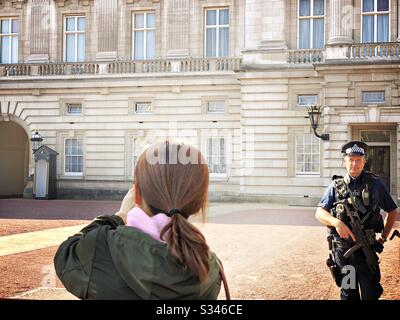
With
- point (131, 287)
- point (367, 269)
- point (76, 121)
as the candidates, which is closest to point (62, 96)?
point (76, 121)

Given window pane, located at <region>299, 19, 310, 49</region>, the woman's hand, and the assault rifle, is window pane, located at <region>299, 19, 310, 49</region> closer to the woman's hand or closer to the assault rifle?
the assault rifle

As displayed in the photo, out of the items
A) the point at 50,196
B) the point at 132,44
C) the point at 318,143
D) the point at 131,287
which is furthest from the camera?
the point at 132,44

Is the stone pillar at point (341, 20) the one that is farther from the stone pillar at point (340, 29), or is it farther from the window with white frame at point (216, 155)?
the window with white frame at point (216, 155)

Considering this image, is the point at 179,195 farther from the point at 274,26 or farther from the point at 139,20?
the point at 139,20

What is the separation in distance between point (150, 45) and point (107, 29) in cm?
167

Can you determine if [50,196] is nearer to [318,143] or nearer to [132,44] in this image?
[132,44]

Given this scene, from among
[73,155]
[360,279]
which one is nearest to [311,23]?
[73,155]

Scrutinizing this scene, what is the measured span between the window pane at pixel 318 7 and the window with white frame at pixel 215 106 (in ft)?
14.1

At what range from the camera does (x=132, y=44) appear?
20000 mm

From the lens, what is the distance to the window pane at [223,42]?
63.6 feet

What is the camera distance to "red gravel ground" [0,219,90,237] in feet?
28.8

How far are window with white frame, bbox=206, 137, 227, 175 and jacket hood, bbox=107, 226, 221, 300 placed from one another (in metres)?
15.4

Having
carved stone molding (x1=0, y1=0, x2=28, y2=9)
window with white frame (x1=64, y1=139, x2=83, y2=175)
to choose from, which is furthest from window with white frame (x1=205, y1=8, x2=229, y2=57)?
carved stone molding (x1=0, y1=0, x2=28, y2=9)

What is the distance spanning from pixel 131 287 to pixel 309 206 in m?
14.9
